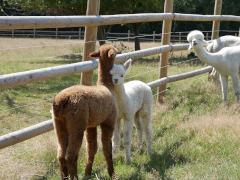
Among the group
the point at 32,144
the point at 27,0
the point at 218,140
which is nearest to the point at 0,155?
the point at 32,144

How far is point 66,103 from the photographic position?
242 cm

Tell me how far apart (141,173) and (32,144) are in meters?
1.79

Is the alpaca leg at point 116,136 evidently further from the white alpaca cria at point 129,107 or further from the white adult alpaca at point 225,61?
the white adult alpaca at point 225,61

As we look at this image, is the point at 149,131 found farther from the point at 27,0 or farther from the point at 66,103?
the point at 27,0

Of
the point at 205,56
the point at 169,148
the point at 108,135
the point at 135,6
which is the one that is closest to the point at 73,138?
the point at 108,135

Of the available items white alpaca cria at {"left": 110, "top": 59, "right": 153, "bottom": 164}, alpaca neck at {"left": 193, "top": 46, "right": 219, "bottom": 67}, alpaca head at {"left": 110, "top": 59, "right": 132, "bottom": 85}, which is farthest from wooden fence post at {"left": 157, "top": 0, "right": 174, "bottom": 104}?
alpaca head at {"left": 110, "top": 59, "right": 132, "bottom": 85}

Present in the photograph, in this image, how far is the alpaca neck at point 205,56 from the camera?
5075 millimetres

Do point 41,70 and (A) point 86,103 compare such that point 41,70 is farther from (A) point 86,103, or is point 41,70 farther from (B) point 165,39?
(B) point 165,39

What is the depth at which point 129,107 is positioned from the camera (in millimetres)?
3436

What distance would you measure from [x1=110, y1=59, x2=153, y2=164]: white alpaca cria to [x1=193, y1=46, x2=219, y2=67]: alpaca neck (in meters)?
1.78

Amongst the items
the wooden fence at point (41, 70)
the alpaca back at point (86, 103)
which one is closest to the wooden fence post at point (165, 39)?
the wooden fence at point (41, 70)

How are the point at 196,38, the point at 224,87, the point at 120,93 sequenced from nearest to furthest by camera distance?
the point at 120,93, the point at 196,38, the point at 224,87

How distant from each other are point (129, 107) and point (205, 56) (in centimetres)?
246

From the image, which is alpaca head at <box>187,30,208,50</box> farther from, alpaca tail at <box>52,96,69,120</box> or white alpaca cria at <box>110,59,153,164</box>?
alpaca tail at <box>52,96,69,120</box>
